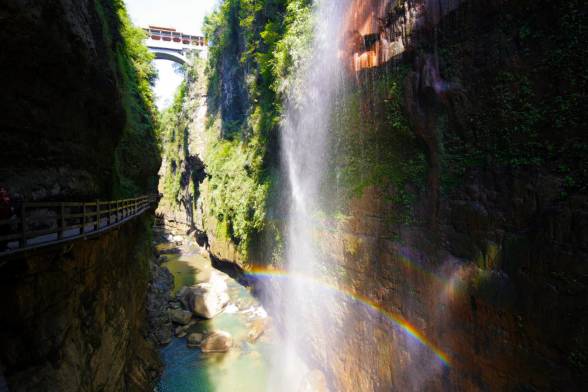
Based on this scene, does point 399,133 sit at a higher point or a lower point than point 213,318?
higher

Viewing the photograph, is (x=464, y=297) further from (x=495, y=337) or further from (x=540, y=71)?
(x=540, y=71)

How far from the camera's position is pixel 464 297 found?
308 inches

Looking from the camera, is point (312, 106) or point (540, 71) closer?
point (540, 71)

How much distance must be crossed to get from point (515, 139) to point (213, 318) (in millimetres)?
18932

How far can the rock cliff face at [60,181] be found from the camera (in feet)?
16.4

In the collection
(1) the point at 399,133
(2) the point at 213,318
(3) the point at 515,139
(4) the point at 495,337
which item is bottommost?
(2) the point at 213,318

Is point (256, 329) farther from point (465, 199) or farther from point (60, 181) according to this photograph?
point (465, 199)

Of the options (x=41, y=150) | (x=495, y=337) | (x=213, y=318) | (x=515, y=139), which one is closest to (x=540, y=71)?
(x=515, y=139)

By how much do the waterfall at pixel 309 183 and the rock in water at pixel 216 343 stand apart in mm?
3015

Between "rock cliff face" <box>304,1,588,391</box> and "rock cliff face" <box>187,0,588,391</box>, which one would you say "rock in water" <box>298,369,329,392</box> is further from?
"rock cliff face" <box>304,1,588,391</box>

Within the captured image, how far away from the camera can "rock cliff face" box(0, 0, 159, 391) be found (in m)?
5.00

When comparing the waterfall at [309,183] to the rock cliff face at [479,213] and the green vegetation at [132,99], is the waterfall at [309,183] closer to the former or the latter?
the rock cliff face at [479,213]

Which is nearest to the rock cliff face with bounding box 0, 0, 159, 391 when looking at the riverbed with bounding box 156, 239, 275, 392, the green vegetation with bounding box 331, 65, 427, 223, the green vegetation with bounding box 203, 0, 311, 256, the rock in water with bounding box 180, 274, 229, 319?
the riverbed with bounding box 156, 239, 275, 392

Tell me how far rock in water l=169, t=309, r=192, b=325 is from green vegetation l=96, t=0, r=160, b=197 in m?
7.89
